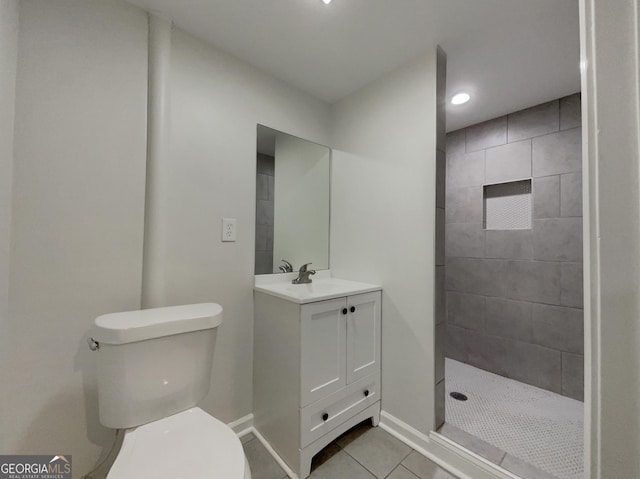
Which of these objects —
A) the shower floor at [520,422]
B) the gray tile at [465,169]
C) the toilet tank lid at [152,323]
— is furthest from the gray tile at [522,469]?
the gray tile at [465,169]

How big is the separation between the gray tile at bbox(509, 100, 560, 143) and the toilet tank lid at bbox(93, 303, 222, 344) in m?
2.56

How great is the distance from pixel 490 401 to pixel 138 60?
2.95m

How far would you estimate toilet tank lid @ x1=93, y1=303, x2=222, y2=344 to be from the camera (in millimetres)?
961

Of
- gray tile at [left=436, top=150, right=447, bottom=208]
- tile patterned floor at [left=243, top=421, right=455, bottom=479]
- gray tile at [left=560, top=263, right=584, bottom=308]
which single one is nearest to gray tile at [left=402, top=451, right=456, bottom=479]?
tile patterned floor at [left=243, top=421, right=455, bottom=479]

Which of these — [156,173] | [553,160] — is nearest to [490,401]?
[553,160]

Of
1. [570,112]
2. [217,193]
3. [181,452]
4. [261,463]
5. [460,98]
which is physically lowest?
[261,463]

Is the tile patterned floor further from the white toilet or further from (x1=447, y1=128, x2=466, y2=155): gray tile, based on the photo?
(x1=447, y1=128, x2=466, y2=155): gray tile

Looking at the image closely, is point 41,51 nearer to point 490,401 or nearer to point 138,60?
point 138,60

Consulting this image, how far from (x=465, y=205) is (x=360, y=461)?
2.17 metres

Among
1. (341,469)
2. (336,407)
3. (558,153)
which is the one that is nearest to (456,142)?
(558,153)

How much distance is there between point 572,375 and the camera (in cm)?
185

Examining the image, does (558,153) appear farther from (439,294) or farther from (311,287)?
(311,287)

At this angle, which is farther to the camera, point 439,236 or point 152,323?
point 439,236

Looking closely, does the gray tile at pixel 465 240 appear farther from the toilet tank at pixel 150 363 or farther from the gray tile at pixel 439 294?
the toilet tank at pixel 150 363
